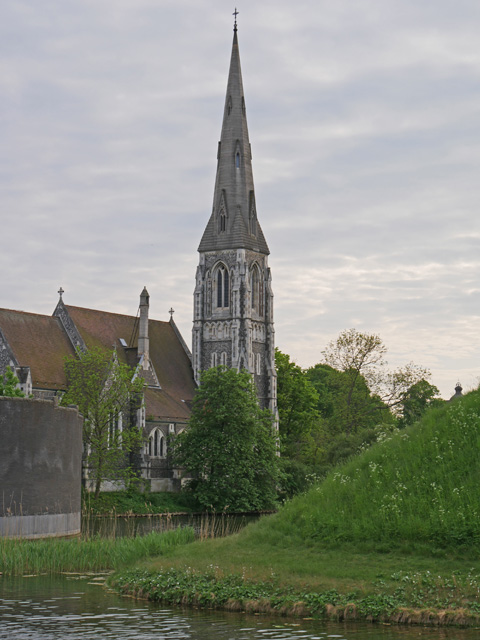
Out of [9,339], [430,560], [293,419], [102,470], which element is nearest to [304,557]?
[430,560]

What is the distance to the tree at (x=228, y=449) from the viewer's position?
6375cm

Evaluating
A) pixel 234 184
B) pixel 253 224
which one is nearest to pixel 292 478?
pixel 253 224

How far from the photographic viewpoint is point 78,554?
27.7m

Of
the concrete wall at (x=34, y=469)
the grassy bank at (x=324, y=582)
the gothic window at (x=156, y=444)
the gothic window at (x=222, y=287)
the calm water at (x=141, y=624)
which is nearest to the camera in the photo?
the calm water at (x=141, y=624)

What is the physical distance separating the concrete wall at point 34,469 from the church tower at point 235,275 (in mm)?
45927

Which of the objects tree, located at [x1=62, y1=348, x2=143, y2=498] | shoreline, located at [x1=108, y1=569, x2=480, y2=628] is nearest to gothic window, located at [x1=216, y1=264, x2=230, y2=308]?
tree, located at [x1=62, y1=348, x2=143, y2=498]

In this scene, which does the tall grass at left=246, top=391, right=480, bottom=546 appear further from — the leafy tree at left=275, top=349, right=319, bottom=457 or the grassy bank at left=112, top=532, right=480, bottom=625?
the leafy tree at left=275, top=349, right=319, bottom=457

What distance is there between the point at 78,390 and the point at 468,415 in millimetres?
40771

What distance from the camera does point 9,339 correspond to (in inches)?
2729

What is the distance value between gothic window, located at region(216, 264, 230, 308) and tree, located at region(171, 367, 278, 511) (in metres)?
20.1

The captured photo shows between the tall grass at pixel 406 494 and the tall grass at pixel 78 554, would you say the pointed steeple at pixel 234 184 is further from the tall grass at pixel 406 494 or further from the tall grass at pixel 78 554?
the tall grass at pixel 406 494

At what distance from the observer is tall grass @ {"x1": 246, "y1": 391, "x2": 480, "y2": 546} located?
22.6m

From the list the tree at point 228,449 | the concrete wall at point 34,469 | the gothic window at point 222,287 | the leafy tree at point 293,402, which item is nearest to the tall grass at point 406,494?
the concrete wall at point 34,469

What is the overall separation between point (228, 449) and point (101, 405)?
960 cm
